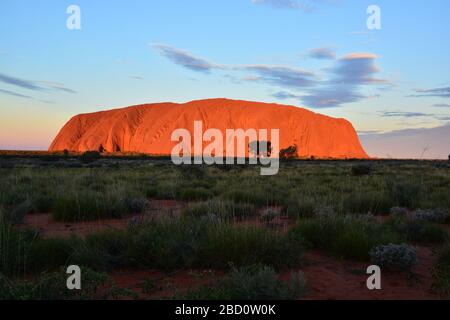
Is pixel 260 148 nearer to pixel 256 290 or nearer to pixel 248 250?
pixel 248 250

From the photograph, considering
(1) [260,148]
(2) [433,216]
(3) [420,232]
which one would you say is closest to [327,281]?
(3) [420,232]

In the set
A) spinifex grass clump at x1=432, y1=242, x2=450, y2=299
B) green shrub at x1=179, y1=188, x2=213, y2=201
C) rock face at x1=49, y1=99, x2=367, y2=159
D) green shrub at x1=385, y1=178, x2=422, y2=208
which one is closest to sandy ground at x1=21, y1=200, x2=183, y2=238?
green shrub at x1=179, y1=188, x2=213, y2=201

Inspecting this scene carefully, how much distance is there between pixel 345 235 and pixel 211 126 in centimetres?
10221

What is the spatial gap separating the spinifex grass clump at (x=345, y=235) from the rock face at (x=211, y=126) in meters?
98.6

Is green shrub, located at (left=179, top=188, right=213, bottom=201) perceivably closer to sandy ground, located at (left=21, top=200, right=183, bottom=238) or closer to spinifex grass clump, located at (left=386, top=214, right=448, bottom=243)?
sandy ground, located at (left=21, top=200, right=183, bottom=238)

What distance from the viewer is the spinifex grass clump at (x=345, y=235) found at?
5.51m

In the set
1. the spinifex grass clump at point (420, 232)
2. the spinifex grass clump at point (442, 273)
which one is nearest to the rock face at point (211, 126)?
the spinifex grass clump at point (420, 232)

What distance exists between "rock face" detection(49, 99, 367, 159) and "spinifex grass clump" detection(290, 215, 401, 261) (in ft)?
324

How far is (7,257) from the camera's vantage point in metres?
4.75

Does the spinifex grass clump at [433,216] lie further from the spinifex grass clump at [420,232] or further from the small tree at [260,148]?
the small tree at [260,148]

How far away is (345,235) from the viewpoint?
18.8 feet

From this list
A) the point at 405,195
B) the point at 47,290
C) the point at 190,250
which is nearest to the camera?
the point at 47,290

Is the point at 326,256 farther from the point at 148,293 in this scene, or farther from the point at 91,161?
the point at 91,161
